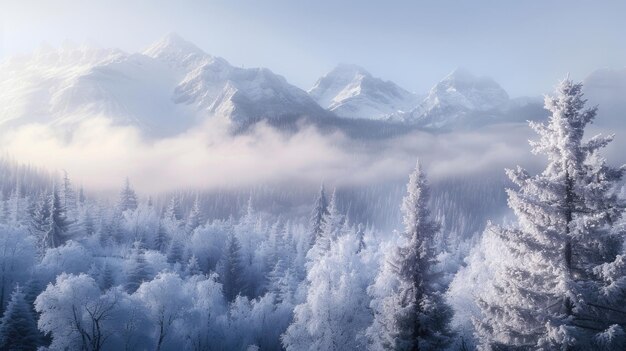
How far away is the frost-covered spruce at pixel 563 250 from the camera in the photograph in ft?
46.3

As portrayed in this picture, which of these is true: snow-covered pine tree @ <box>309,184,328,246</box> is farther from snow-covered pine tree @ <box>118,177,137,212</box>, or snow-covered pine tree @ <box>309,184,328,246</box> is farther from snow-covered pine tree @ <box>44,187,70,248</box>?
snow-covered pine tree @ <box>118,177,137,212</box>

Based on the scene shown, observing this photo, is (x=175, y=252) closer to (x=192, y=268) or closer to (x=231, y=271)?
(x=192, y=268)

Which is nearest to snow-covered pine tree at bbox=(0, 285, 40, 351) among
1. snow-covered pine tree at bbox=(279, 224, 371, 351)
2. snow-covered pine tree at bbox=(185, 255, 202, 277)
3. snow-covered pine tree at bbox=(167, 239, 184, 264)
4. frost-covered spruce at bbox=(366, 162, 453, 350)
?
snow-covered pine tree at bbox=(279, 224, 371, 351)

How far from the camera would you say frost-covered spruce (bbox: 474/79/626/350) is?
14109 mm

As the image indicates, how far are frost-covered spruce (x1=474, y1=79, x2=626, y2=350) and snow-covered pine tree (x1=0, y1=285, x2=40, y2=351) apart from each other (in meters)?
40.4

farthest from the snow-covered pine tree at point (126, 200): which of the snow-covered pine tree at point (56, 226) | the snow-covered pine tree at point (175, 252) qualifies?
the snow-covered pine tree at point (56, 226)

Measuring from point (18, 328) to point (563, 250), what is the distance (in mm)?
43684

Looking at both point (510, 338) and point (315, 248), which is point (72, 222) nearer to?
point (315, 248)

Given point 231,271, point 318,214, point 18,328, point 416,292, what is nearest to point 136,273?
point 231,271

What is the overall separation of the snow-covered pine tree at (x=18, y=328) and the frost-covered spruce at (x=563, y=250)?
40357 millimetres

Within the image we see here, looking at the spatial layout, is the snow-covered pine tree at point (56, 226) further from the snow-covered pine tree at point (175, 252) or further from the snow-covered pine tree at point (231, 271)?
the snow-covered pine tree at point (231, 271)

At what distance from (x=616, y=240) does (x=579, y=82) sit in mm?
5471

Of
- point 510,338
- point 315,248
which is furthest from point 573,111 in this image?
point 315,248

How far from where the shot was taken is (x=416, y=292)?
24.9m
